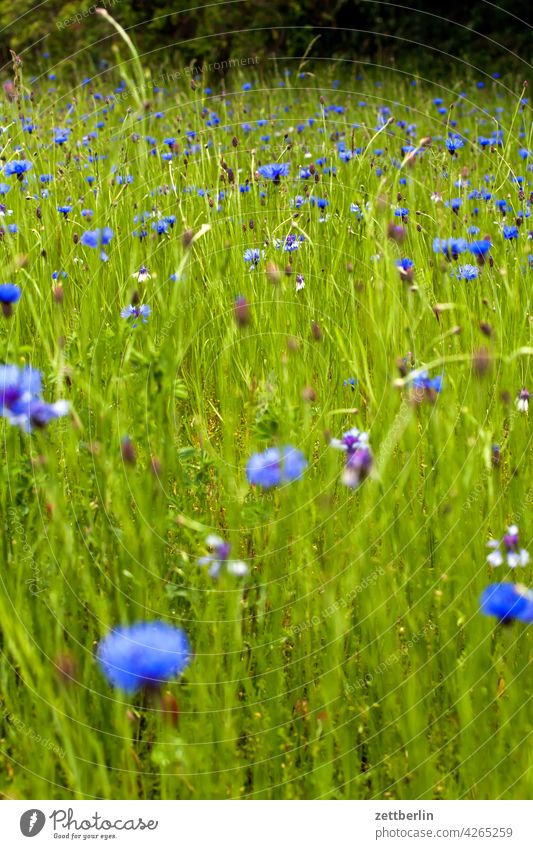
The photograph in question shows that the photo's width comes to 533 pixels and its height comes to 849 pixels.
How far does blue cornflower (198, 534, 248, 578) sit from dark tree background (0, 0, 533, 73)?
347 inches

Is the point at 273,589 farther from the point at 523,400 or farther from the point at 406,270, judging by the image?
the point at 406,270

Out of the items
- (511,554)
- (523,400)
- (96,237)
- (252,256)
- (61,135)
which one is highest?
(61,135)

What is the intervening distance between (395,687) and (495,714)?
17cm

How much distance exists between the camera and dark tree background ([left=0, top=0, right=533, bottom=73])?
9.42 meters

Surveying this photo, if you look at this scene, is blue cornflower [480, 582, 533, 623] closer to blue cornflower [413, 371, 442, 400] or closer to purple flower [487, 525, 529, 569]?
purple flower [487, 525, 529, 569]

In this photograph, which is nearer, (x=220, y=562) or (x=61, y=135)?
(x=220, y=562)

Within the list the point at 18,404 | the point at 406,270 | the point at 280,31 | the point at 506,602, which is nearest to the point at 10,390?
the point at 18,404

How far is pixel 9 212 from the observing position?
9.13ft

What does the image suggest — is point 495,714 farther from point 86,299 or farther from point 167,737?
point 86,299

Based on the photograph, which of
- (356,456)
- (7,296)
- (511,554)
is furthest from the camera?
(7,296)

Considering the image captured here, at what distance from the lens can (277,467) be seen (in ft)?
5.02

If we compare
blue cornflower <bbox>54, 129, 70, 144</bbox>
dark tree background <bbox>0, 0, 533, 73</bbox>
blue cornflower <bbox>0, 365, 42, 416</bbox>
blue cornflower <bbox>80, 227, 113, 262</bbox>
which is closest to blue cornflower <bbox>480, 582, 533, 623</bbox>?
blue cornflower <bbox>0, 365, 42, 416</bbox>

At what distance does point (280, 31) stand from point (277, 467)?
9528 mm

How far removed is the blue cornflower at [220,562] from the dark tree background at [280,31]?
8.81 meters
